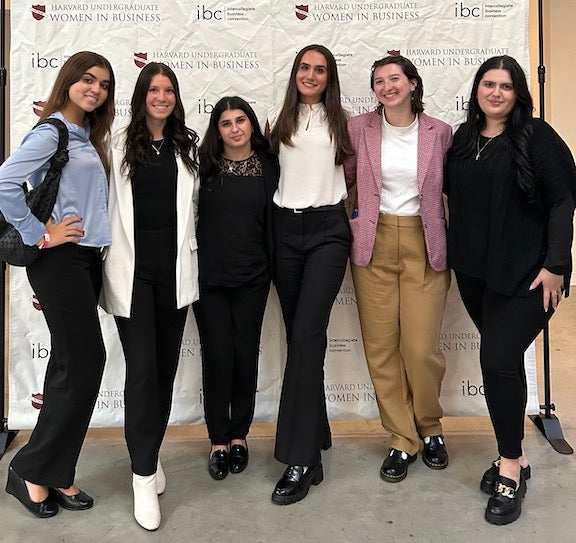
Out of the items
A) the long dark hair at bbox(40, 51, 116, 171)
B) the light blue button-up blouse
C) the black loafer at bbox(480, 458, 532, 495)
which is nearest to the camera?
the light blue button-up blouse

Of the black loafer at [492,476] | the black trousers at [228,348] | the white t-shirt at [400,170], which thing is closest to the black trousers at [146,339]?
the black trousers at [228,348]

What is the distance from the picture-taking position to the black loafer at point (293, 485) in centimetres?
233

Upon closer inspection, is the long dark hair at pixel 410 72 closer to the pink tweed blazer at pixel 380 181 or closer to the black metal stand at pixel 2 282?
the pink tweed blazer at pixel 380 181

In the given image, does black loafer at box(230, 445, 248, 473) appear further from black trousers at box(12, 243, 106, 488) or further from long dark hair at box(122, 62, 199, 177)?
long dark hair at box(122, 62, 199, 177)

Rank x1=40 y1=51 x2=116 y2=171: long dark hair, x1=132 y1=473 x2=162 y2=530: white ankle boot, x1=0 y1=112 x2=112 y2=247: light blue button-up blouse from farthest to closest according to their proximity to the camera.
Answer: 1. x1=132 y1=473 x2=162 y2=530: white ankle boot
2. x1=40 y1=51 x2=116 y2=171: long dark hair
3. x1=0 y1=112 x2=112 y2=247: light blue button-up blouse

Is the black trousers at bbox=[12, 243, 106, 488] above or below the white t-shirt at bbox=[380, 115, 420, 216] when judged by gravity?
below

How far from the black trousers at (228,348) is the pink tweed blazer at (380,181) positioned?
0.46 metres

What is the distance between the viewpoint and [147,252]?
2.21 m

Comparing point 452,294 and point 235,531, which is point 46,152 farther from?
point 452,294

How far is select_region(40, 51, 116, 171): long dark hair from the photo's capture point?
2.07 m

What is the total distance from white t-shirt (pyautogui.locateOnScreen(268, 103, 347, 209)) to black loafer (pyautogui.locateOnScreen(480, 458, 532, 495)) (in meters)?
1.25

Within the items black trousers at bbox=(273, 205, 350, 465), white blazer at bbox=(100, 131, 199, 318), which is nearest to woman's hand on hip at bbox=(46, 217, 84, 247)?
white blazer at bbox=(100, 131, 199, 318)

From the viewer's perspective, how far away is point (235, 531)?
7.10 ft

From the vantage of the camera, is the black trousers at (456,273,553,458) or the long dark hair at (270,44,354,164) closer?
the black trousers at (456,273,553,458)
